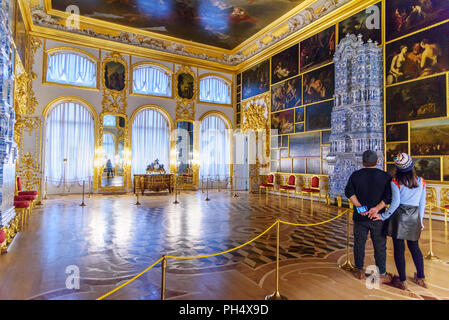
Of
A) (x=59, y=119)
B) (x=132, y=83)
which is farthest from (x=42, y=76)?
(x=132, y=83)

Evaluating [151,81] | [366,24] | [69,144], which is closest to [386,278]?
[366,24]

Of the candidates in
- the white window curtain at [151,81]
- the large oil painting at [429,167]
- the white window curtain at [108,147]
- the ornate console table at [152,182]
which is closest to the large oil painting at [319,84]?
the large oil painting at [429,167]

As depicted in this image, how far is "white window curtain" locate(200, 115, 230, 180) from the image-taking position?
51.5 ft

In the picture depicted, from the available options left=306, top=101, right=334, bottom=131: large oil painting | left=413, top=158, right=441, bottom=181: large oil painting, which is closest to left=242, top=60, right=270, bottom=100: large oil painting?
left=306, top=101, right=334, bottom=131: large oil painting

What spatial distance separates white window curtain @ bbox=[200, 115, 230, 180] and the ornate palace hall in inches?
3.3

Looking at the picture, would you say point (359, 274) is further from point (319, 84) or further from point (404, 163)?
point (319, 84)

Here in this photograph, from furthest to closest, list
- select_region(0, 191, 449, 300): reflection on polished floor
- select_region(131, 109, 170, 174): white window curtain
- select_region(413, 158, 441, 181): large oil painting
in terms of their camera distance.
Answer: select_region(131, 109, 170, 174): white window curtain < select_region(413, 158, 441, 181): large oil painting < select_region(0, 191, 449, 300): reflection on polished floor

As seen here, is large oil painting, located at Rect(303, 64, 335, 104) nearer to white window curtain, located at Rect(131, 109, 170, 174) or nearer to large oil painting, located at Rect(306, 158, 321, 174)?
large oil painting, located at Rect(306, 158, 321, 174)

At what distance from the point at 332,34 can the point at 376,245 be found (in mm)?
9043

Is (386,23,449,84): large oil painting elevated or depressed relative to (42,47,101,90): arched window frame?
depressed

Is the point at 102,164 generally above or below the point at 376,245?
above

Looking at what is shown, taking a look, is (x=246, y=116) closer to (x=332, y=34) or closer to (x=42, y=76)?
(x=332, y=34)

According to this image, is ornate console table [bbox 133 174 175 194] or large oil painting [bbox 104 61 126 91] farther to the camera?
large oil painting [bbox 104 61 126 91]

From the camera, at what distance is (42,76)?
1195cm
